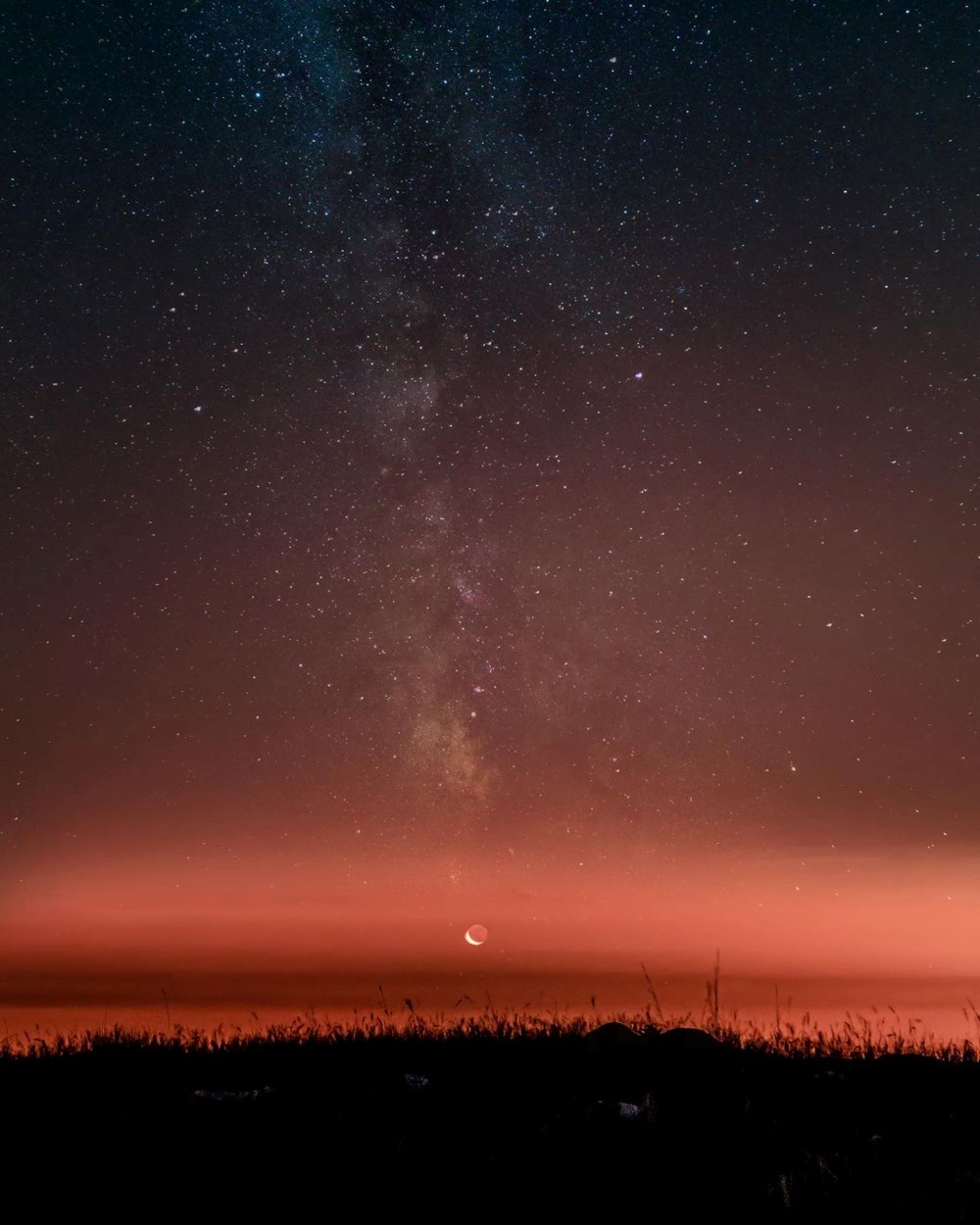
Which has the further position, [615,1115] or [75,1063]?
[75,1063]

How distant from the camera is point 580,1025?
31.3ft

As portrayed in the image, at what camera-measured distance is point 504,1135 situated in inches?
221

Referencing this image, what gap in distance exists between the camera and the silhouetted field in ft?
15.3

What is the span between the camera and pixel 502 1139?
554 cm

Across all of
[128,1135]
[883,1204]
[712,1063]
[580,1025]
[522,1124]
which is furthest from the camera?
[580,1025]

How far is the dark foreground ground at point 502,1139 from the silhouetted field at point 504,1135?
16 millimetres

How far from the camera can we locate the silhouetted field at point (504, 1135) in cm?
465

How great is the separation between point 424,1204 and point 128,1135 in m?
1.84

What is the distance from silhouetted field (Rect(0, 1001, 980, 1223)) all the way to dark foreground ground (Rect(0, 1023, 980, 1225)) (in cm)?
2

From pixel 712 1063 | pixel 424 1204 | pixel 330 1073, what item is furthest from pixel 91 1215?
pixel 712 1063

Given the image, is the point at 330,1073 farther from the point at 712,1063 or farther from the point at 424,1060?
the point at 712,1063

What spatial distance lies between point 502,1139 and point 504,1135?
0.28ft

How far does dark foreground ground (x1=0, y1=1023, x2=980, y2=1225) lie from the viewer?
463 cm

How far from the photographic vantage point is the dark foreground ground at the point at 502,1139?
4.63 meters
